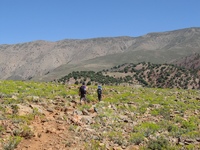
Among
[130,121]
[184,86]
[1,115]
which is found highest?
[1,115]

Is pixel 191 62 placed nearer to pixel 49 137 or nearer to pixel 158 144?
pixel 158 144

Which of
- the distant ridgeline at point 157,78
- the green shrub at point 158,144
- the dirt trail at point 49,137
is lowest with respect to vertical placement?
the distant ridgeline at point 157,78

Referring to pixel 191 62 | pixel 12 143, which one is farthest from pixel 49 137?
pixel 191 62

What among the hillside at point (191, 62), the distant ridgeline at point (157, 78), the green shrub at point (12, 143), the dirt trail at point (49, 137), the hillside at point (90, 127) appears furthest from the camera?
the hillside at point (191, 62)

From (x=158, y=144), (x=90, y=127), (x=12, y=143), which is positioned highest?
(x=12, y=143)

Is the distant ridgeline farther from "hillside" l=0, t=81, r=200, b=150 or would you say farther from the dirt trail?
the dirt trail

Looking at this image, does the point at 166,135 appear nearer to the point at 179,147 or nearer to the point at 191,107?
the point at 179,147

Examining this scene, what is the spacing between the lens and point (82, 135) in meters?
10.6

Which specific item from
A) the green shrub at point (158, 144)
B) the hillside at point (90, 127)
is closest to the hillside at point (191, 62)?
the hillside at point (90, 127)

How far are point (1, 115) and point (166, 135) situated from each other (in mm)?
6859

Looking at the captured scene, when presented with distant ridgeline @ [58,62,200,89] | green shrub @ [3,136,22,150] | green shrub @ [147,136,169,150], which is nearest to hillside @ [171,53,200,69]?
distant ridgeline @ [58,62,200,89]

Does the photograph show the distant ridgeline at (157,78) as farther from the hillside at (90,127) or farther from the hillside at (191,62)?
the hillside at (90,127)

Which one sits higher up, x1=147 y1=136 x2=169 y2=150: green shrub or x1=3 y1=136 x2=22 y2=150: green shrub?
x1=3 y1=136 x2=22 y2=150: green shrub

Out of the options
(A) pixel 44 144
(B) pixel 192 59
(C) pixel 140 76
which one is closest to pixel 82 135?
(A) pixel 44 144
